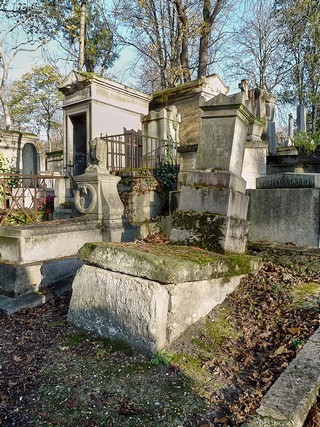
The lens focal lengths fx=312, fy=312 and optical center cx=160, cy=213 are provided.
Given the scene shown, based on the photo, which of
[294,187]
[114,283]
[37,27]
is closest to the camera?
[114,283]

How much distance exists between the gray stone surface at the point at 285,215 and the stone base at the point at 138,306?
1.59 m

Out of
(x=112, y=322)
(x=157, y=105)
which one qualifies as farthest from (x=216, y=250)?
(x=157, y=105)

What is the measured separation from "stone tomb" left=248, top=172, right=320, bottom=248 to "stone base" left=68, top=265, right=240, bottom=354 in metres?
1.59

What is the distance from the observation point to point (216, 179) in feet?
12.2

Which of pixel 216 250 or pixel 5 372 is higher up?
pixel 216 250

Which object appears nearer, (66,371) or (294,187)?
(66,371)

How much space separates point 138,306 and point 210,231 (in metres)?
1.42

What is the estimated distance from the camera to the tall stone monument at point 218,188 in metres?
3.51

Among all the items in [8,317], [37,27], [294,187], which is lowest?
[8,317]

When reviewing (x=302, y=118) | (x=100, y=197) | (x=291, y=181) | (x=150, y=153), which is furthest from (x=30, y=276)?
(x=302, y=118)

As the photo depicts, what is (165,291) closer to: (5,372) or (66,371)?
(66,371)

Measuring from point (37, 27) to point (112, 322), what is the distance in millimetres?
17680

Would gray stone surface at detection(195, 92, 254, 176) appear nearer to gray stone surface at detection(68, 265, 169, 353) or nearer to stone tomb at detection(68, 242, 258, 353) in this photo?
stone tomb at detection(68, 242, 258, 353)

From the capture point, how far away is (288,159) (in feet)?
29.0
